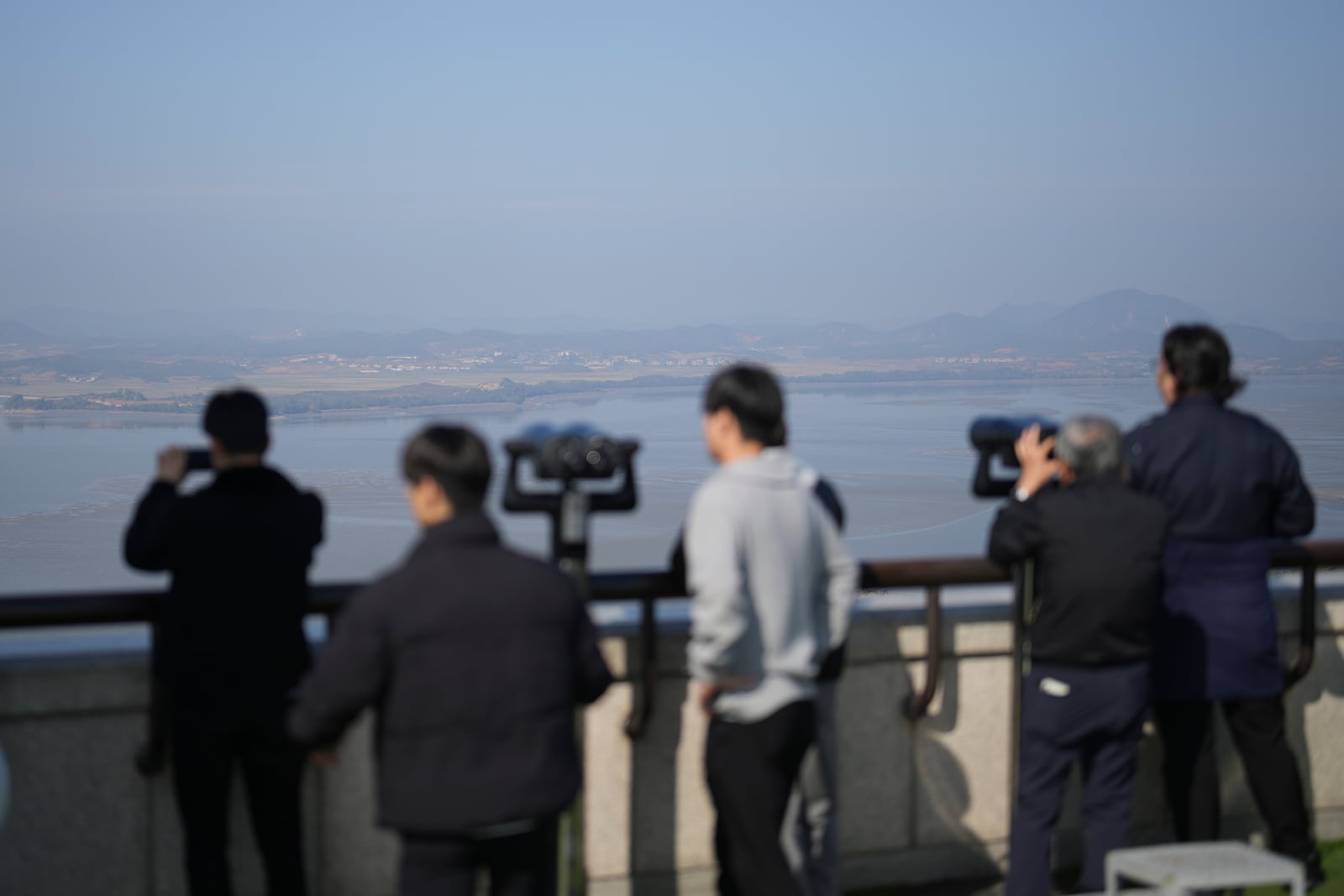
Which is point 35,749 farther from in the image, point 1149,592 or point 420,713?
point 1149,592

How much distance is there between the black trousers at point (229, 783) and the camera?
129 inches

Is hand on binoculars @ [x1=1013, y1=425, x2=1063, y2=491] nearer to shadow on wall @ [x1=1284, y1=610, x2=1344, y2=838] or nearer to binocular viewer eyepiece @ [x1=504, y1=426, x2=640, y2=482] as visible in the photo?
binocular viewer eyepiece @ [x1=504, y1=426, x2=640, y2=482]

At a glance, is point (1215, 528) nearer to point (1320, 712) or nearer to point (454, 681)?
point (1320, 712)

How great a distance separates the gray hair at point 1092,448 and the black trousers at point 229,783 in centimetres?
208

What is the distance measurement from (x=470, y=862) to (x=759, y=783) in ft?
2.62

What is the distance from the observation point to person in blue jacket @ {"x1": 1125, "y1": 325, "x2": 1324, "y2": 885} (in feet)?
13.2

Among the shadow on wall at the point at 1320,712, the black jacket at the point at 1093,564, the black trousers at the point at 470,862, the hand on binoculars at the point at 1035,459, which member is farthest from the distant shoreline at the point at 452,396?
the black trousers at the point at 470,862

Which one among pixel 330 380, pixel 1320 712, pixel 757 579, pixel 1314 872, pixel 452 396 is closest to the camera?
pixel 757 579

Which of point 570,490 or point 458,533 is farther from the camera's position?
point 570,490

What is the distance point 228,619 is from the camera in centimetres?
325

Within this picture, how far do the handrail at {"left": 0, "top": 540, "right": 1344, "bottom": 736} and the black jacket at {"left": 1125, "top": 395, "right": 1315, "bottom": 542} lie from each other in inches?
21.0

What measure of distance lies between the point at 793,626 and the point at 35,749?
1959 mm

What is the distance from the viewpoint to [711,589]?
3.13m

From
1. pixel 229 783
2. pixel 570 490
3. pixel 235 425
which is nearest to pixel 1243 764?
pixel 570 490
